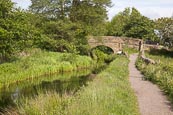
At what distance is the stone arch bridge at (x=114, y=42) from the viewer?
46.7m

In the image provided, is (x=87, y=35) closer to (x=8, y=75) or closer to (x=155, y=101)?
(x=8, y=75)

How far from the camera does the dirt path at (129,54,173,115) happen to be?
11.4m

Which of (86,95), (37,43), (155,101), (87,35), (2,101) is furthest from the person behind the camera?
(87,35)

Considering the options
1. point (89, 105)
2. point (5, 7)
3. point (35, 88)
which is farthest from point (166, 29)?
point (89, 105)

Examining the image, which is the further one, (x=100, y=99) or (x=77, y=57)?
(x=77, y=57)

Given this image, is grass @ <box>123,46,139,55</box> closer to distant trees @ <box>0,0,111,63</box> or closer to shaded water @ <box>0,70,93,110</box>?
distant trees @ <box>0,0,111,63</box>

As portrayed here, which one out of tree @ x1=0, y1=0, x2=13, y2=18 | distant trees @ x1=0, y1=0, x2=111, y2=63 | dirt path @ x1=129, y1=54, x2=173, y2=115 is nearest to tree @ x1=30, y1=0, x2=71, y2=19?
distant trees @ x1=0, y1=0, x2=111, y2=63

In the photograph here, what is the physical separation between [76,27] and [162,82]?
25.1 m

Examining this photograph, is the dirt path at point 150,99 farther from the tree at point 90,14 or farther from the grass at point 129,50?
the grass at point 129,50

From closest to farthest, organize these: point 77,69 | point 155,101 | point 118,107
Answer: point 118,107, point 155,101, point 77,69

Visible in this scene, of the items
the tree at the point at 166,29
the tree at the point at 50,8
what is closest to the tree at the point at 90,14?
the tree at the point at 50,8

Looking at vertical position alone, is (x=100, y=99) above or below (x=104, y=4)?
below

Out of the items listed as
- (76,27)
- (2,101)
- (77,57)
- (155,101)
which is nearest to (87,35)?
(76,27)

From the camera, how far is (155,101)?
43.0 feet
